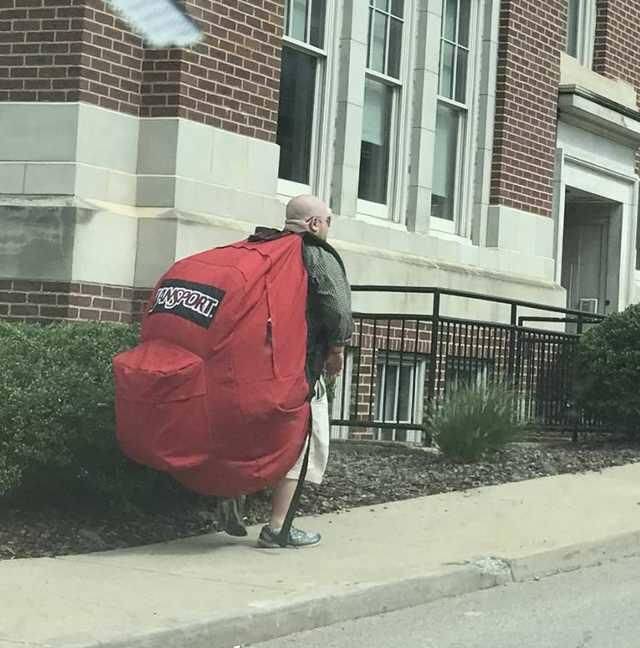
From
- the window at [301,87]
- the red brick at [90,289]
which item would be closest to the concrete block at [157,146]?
the red brick at [90,289]

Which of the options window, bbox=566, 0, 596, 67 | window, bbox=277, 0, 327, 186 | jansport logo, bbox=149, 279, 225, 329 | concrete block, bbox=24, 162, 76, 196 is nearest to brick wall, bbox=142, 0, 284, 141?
window, bbox=277, 0, 327, 186

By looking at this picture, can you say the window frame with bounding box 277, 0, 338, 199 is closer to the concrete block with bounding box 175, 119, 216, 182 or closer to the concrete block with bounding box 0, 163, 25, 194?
the concrete block with bounding box 175, 119, 216, 182

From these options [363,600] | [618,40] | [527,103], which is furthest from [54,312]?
[618,40]

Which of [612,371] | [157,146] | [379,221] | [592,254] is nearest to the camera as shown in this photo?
[157,146]

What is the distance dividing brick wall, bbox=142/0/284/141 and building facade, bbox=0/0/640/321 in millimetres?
16

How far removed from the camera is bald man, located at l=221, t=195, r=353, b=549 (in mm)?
6895

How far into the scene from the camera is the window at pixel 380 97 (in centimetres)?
1252

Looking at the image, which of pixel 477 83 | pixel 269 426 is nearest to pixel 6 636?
pixel 269 426

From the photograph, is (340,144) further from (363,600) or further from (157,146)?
(363,600)

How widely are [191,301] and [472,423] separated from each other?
3916 millimetres

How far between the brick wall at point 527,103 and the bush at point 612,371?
2465mm

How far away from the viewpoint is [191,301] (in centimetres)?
662

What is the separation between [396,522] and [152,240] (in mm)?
3234

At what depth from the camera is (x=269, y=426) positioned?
21.8 ft
